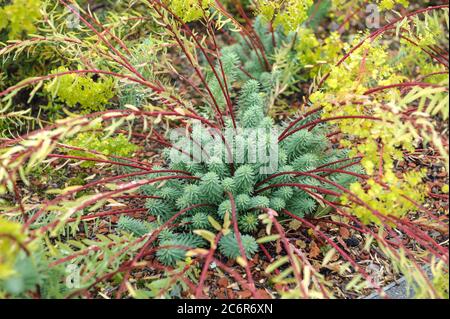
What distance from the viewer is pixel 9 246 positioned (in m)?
1.38

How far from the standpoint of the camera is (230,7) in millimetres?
3609

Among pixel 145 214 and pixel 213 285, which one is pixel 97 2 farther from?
pixel 213 285

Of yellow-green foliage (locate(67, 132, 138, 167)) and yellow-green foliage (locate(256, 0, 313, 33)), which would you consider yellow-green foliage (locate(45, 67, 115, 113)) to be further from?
yellow-green foliage (locate(256, 0, 313, 33))

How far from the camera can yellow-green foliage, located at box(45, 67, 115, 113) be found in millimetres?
2068

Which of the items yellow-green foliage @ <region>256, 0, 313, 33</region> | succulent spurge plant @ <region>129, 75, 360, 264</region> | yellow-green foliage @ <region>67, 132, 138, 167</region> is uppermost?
yellow-green foliage @ <region>256, 0, 313, 33</region>

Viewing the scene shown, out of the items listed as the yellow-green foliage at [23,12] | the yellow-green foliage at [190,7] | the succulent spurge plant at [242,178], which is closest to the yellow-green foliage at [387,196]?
the succulent spurge plant at [242,178]

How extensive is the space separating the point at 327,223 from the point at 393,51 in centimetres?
154

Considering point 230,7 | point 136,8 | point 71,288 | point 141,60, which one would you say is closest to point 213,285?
point 71,288

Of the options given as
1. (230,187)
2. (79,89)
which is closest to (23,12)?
(79,89)

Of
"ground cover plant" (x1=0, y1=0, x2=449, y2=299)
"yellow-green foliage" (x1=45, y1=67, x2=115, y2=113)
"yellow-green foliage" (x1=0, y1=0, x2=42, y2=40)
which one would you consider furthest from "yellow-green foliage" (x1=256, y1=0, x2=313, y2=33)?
"yellow-green foliage" (x1=0, y1=0, x2=42, y2=40)

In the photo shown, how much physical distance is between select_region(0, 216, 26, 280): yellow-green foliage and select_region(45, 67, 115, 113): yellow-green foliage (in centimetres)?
76

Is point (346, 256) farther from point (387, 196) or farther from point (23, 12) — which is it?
point (23, 12)

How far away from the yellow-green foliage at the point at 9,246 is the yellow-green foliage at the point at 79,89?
758 millimetres

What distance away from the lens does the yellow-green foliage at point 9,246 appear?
4.31ft
